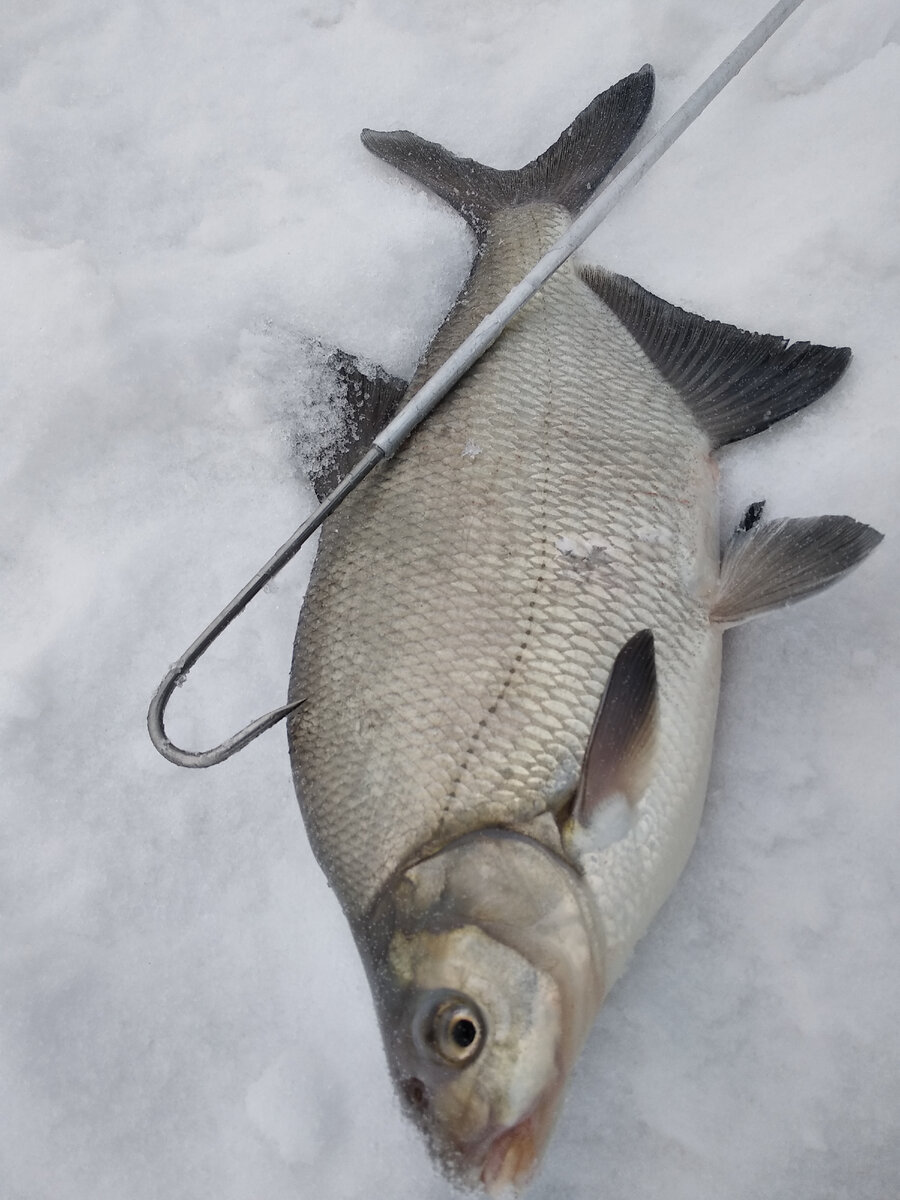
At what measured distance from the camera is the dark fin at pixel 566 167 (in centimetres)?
216

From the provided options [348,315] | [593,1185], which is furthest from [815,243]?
[593,1185]

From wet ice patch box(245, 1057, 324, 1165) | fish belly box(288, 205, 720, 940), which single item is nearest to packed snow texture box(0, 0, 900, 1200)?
wet ice patch box(245, 1057, 324, 1165)

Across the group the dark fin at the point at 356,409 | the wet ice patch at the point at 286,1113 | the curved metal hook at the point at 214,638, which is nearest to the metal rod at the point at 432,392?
the curved metal hook at the point at 214,638

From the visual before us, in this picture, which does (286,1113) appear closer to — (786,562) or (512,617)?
(512,617)

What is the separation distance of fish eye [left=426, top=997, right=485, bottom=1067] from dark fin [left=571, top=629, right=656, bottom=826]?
33cm

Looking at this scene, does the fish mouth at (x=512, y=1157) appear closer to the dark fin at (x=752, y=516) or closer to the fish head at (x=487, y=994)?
the fish head at (x=487, y=994)

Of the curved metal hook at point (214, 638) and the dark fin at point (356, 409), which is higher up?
the dark fin at point (356, 409)

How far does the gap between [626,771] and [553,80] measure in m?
Answer: 1.81

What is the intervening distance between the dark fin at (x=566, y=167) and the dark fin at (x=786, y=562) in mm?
895

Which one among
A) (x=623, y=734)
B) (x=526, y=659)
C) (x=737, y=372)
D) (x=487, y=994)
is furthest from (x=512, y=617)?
(x=737, y=372)

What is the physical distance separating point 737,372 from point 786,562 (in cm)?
44

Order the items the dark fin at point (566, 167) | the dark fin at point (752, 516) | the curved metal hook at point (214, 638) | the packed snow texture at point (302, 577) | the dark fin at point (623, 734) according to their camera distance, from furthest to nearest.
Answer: the dark fin at point (566, 167)
the dark fin at point (752, 516)
the packed snow texture at point (302, 577)
the curved metal hook at point (214, 638)
the dark fin at point (623, 734)

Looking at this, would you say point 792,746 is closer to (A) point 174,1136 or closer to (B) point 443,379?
(B) point 443,379

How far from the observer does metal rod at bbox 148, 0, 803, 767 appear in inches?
64.3
